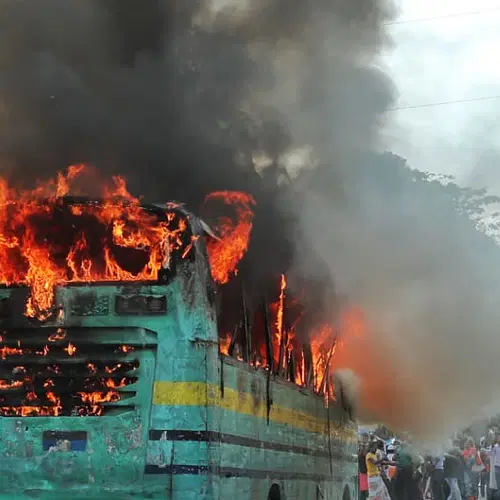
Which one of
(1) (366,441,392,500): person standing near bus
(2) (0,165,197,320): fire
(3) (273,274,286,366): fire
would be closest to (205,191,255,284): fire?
(2) (0,165,197,320): fire

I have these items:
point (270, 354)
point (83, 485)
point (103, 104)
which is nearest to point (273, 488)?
point (270, 354)

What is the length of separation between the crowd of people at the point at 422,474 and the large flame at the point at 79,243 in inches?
480

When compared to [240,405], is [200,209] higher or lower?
higher

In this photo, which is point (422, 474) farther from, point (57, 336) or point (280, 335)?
point (57, 336)

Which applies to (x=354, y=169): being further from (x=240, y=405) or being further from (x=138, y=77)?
(x=240, y=405)

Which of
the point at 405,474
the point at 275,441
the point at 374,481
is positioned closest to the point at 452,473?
the point at 405,474

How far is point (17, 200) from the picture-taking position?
27.3 ft

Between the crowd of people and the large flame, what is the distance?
12197mm

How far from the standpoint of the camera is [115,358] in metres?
7.55

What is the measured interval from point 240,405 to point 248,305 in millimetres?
1217

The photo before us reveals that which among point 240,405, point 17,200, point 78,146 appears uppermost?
point 78,146

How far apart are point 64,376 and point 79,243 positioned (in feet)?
3.86

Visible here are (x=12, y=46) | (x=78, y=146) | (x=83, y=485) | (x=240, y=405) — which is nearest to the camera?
(x=83, y=485)

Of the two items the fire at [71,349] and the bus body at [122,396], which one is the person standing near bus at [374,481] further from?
the fire at [71,349]
